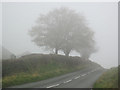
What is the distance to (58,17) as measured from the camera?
4388 centimetres

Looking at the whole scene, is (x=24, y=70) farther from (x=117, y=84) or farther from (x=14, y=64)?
(x=117, y=84)

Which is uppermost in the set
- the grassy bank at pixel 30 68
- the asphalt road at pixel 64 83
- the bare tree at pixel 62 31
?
the bare tree at pixel 62 31

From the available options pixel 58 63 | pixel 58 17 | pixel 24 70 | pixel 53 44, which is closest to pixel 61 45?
pixel 53 44

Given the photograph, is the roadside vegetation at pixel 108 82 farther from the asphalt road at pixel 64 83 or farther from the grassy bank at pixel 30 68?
the grassy bank at pixel 30 68

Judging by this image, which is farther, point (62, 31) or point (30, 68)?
point (62, 31)

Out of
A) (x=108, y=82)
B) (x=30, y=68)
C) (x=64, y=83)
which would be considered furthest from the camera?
(x=30, y=68)

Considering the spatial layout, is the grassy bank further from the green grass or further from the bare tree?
the bare tree

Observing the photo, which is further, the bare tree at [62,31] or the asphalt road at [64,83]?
the bare tree at [62,31]

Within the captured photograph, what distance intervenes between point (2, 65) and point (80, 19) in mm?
26449

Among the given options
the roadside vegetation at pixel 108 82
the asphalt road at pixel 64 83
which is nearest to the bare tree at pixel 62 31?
the asphalt road at pixel 64 83

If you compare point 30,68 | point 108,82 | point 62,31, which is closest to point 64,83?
point 108,82

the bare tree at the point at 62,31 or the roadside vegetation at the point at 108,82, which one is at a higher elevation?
the bare tree at the point at 62,31

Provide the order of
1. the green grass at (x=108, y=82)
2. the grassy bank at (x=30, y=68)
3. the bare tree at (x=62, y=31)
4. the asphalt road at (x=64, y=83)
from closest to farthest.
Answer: the green grass at (x=108, y=82) → the asphalt road at (x=64, y=83) → the grassy bank at (x=30, y=68) → the bare tree at (x=62, y=31)

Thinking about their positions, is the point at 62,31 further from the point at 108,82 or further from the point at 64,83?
the point at 108,82
